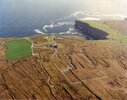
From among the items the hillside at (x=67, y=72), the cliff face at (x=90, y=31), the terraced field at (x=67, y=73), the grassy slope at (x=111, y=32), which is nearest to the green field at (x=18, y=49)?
the hillside at (x=67, y=72)

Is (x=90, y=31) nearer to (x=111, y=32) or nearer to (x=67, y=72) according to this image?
(x=111, y=32)

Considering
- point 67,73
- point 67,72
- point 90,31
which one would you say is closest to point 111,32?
point 90,31

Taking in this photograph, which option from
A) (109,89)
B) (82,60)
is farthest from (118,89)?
(82,60)

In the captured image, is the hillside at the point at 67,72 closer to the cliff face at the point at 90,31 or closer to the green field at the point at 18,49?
the green field at the point at 18,49

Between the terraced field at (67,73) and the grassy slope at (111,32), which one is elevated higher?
the grassy slope at (111,32)

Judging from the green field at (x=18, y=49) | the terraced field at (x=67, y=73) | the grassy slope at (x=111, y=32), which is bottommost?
the terraced field at (x=67, y=73)

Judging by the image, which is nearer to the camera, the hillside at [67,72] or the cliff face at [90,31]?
the hillside at [67,72]
